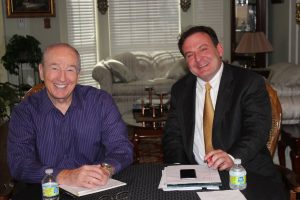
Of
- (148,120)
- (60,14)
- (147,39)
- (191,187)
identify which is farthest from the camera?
(147,39)

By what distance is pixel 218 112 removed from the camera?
2254 millimetres

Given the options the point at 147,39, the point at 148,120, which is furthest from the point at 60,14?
the point at 148,120

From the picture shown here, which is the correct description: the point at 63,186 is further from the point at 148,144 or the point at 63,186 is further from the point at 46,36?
the point at 46,36

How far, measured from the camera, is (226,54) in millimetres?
7680

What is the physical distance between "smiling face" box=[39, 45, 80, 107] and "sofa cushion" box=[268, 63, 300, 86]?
2660mm

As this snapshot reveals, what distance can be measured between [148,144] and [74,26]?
303 centimetres

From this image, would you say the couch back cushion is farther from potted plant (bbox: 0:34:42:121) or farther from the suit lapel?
the suit lapel

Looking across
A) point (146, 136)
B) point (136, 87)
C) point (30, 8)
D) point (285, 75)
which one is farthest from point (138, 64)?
point (146, 136)

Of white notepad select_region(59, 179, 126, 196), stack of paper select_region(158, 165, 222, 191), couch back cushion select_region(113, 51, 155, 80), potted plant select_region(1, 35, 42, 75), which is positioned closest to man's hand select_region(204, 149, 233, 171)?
stack of paper select_region(158, 165, 222, 191)

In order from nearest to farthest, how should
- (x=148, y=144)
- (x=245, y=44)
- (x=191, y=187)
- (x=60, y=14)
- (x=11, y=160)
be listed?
(x=191, y=187)
(x=11, y=160)
(x=148, y=144)
(x=245, y=44)
(x=60, y=14)

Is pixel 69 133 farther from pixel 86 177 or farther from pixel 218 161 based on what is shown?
pixel 218 161

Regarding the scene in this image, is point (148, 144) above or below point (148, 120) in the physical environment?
below

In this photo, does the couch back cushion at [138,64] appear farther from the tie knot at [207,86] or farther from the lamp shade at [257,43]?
the tie knot at [207,86]

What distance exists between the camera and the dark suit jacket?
218cm
